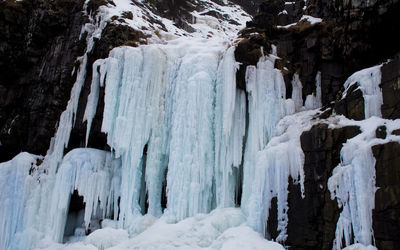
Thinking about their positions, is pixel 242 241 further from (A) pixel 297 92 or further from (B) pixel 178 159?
(A) pixel 297 92

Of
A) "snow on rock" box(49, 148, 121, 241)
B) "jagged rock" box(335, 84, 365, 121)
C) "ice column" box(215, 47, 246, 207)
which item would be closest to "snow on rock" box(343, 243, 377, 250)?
"jagged rock" box(335, 84, 365, 121)

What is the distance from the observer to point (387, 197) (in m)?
9.73

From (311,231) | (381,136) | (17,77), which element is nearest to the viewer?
(381,136)

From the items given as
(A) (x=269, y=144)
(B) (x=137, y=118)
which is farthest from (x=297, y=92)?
(B) (x=137, y=118)

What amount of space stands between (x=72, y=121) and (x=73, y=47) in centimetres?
515

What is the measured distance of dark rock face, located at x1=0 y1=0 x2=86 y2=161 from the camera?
21375 mm

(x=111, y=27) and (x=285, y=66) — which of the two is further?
(x=111, y=27)

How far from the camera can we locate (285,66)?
16312 millimetres

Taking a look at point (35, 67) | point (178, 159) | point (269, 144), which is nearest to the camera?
point (269, 144)

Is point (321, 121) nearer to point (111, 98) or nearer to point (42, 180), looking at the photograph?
point (111, 98)

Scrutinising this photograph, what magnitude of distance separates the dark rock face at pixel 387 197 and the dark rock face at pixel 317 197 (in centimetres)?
130

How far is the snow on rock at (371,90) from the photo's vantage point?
37.8 feet

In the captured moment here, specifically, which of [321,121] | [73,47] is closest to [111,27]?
[73,47]

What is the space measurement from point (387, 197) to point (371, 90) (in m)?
3.87
